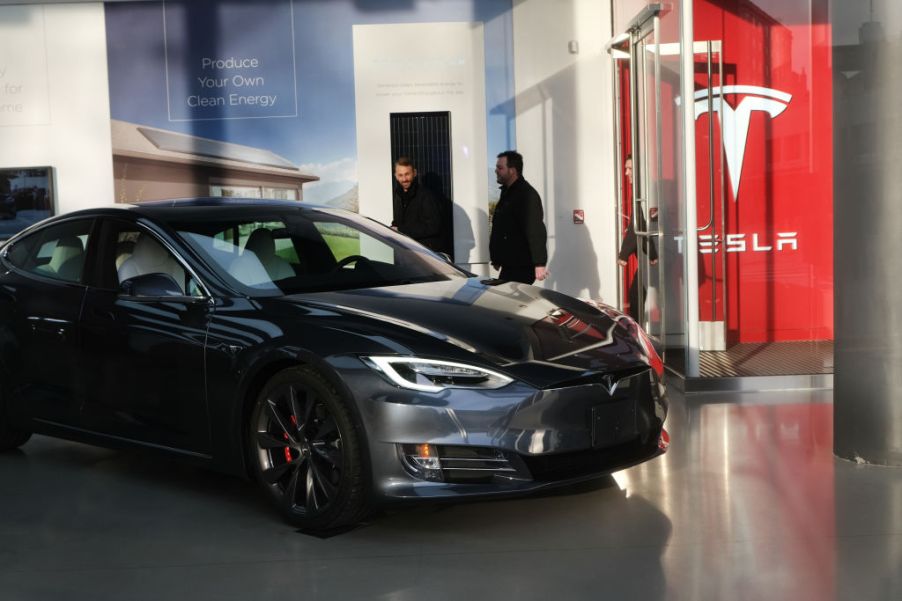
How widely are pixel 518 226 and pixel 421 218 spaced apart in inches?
42.2

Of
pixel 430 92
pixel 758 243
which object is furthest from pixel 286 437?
pixel 430 92

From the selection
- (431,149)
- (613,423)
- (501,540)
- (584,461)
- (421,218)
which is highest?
(431,149)

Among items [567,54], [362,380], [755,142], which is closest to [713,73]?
[755,142]

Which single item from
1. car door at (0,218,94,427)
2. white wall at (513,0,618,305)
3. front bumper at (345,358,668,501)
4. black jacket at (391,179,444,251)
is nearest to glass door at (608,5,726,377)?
white wall at (513,0,618,305)

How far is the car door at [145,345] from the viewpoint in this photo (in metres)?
4.91

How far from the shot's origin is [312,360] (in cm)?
445

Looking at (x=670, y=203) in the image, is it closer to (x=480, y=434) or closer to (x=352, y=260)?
(x=352, y=260)

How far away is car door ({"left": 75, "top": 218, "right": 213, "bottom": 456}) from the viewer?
4.91 m

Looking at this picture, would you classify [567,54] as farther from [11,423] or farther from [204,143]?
[11,423]

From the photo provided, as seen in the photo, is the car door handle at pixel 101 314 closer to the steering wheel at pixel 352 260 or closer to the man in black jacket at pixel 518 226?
the steering wheel at pixel 352 260

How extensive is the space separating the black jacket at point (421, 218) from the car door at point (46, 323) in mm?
4573

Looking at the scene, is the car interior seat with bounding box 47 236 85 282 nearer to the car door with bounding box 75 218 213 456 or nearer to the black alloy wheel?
the car door with bounding box 75 218 213 456

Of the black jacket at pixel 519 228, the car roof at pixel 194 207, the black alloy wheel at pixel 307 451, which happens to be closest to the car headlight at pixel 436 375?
the black alloy wheel at pixel 307 451

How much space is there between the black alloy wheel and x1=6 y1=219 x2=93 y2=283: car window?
1.51 meters
